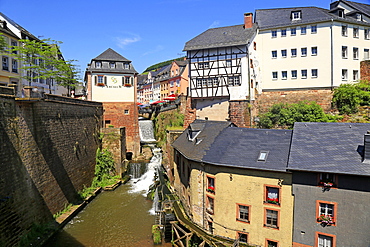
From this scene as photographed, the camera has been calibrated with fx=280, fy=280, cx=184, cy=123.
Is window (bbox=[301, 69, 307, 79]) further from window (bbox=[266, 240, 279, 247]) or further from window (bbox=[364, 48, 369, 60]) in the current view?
window (bbox=[266, 240, 279, 247])

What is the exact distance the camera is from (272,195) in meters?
13.0

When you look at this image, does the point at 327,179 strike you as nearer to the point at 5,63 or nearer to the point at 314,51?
the point at 314,51

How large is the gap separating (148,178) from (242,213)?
1718 cm

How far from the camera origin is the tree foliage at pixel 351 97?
997 inches

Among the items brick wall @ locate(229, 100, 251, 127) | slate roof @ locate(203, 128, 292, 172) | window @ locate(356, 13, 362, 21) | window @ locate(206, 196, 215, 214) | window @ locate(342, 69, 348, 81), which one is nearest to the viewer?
slate roof @ locate(203, 128, 292, 172)

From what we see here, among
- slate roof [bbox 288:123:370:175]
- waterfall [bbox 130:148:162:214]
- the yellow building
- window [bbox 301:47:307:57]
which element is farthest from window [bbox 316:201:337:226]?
window [bbox 301:47:307:57]

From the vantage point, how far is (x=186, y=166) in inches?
691

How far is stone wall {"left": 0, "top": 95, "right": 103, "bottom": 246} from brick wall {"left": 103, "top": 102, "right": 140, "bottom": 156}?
994cm

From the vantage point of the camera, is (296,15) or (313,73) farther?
Result: (296,15)

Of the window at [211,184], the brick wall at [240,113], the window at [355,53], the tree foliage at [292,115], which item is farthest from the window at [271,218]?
the window at [355,53]

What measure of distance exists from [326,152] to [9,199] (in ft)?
49.2

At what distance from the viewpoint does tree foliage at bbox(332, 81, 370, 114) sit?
25.3 m

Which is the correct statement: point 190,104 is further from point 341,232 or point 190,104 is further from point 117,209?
point 341,232

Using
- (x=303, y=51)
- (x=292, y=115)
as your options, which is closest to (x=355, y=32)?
(x=303, y=51)
